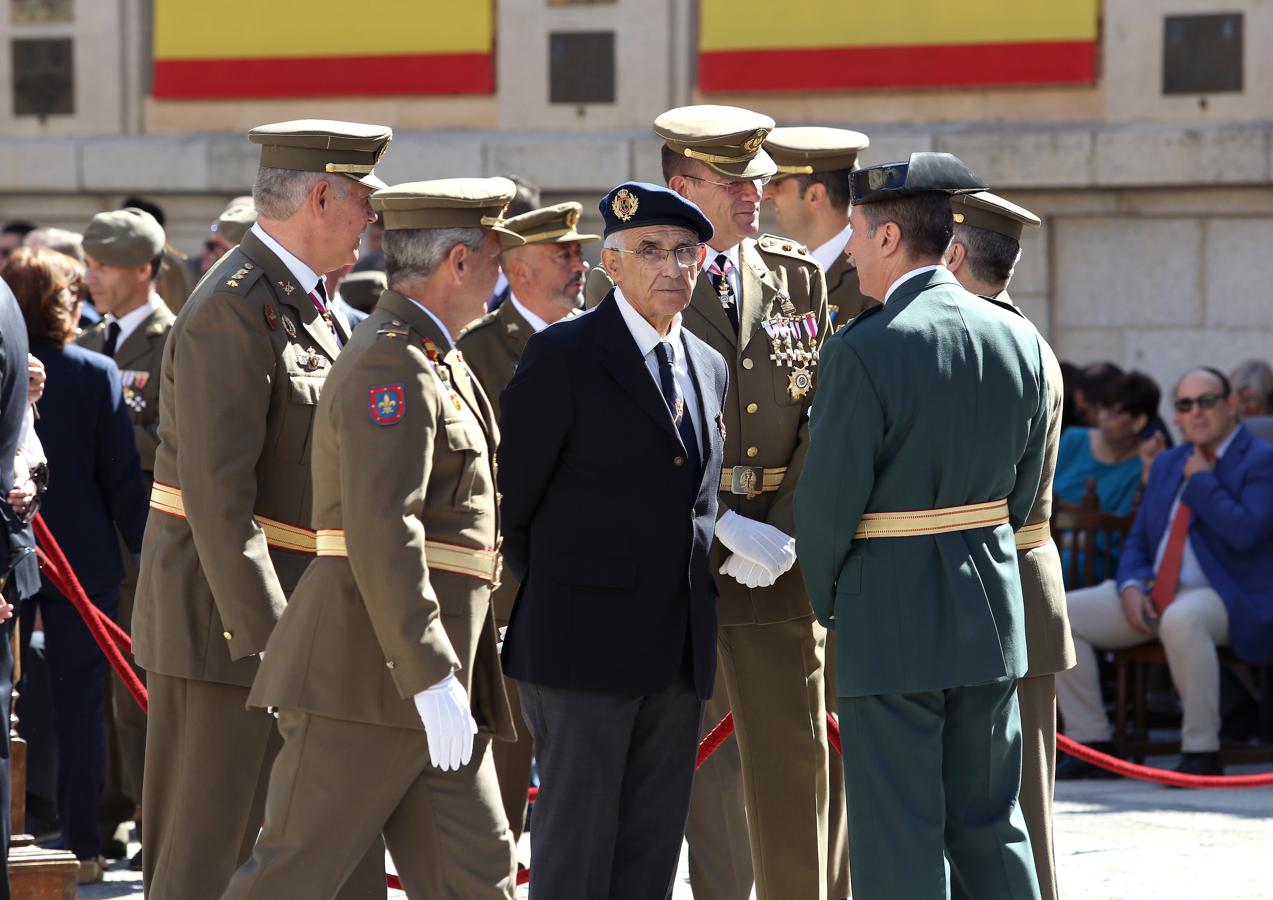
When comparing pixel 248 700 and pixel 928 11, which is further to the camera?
pixel 928 11

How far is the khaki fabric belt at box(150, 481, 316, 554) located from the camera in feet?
14.7

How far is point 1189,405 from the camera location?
8039mm

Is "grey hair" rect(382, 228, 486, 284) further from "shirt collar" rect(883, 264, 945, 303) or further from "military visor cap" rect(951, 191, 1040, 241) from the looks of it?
"military visor cap" rect(951, 191, 1040, 241)

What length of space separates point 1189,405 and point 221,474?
15.8 ft

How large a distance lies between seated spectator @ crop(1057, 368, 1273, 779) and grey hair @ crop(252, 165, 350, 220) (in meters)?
4.26

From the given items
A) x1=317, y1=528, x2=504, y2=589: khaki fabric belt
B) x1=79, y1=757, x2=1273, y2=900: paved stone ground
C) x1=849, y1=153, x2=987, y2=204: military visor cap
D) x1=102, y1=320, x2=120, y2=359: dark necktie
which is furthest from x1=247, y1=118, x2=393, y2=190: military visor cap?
x1=102, y1=320, x2=120, y2=359: dark necktie

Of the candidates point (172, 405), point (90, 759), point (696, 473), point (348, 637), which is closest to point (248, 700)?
point (348, 637)

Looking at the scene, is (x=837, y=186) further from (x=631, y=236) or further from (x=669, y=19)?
(x=669, y=19)

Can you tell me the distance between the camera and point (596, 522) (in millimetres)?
4199

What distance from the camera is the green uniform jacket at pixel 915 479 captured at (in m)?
4.16

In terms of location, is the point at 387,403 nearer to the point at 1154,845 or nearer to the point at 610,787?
the point at 610,787

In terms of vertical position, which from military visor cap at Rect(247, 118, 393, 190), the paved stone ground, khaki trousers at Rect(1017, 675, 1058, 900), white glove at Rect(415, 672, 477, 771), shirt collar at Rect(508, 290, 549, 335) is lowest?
the paved stone ground

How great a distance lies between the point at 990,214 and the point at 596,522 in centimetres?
133

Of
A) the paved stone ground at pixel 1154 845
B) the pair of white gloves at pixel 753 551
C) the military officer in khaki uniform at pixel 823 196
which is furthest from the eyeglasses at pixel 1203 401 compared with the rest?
the pair of white gloves at pixel 753 551
